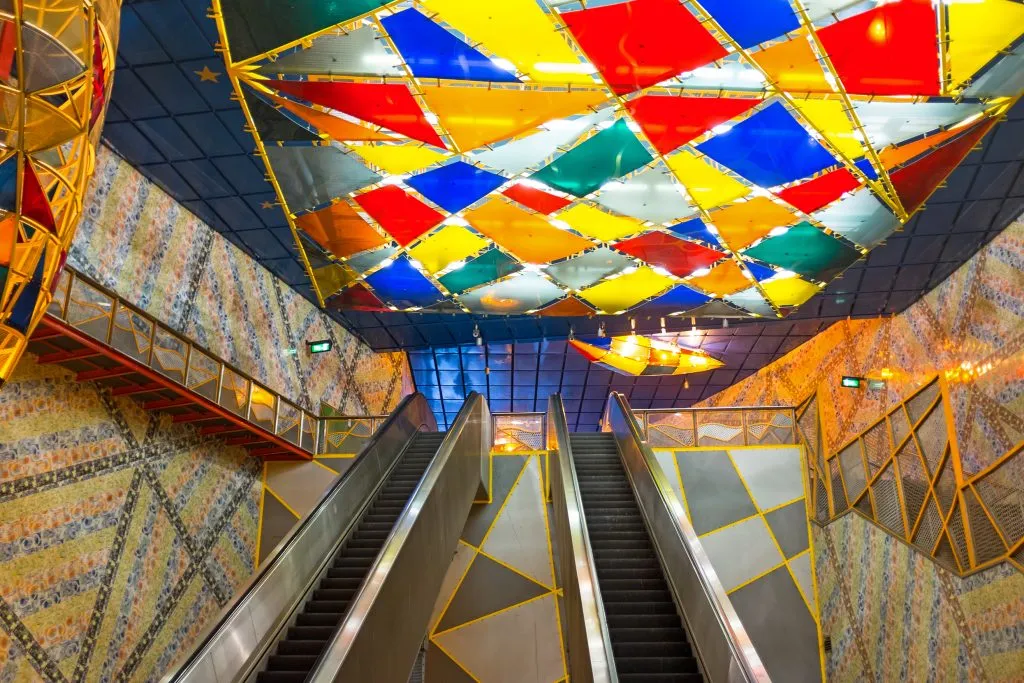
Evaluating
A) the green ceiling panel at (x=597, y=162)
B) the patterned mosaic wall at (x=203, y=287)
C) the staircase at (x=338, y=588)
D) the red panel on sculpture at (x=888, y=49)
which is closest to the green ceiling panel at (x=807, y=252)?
the green ceiling panel at (x=597, y=162)

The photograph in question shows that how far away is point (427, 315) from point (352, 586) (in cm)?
1091

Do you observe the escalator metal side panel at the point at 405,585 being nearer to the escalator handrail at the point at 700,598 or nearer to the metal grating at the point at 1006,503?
the escalator handrail at the point at 700,598

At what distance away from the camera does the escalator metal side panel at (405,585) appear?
5.77m

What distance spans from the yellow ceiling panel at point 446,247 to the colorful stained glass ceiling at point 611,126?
39 mm

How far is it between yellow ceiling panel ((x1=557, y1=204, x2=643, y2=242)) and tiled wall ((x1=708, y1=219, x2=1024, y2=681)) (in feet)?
16.0

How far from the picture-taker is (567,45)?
797 centimetres

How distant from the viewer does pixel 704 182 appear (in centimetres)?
1031

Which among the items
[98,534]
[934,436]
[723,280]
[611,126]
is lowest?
[98,534]

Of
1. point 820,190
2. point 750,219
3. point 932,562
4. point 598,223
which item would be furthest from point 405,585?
point 820,190

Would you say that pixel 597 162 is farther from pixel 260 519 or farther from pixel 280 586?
pixel 260 519

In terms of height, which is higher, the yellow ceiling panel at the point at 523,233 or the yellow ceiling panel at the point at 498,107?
the yellow ceiling panel at the point at 498,107

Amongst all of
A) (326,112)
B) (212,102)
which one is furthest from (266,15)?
(212,102)

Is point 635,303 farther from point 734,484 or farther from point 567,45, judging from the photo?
point 567,45

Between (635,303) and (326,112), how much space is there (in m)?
7.21
